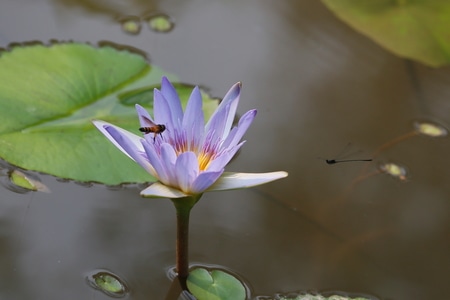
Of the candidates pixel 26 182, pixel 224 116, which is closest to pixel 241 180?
pixel 224 116

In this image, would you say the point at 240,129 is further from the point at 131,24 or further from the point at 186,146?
the point at 131,24

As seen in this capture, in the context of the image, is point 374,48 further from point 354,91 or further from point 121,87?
point 121,87

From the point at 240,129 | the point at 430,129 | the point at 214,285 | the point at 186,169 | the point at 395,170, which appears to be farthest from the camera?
the point at 430,129

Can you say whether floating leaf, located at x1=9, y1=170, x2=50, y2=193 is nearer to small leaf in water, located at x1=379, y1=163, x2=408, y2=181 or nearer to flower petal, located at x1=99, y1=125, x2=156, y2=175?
flower petal, located at x1=99, y1=125, x2=156, y2=175

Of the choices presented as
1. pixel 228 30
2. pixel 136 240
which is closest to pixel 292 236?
pixel 136 240

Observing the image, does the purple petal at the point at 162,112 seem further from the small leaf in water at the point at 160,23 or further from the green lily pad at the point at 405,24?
the green lily pad at the point at 405,24

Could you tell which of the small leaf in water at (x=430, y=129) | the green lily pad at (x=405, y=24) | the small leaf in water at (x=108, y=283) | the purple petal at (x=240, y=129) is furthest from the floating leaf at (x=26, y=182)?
the green lily pad at (x=405, y=24)
